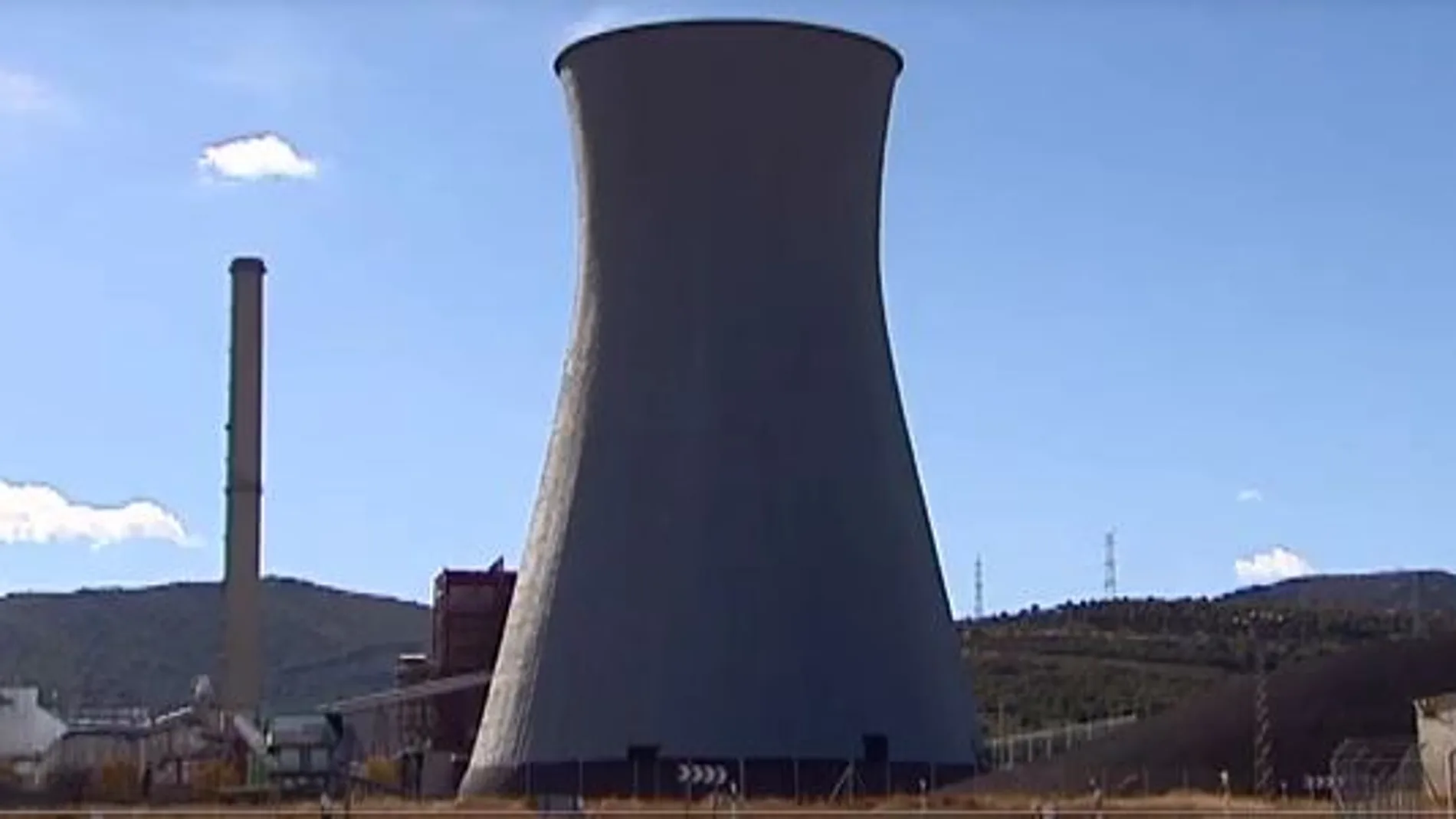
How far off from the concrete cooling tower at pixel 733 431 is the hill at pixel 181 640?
85770 mm

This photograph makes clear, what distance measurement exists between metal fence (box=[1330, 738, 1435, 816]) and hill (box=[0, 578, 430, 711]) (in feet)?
301

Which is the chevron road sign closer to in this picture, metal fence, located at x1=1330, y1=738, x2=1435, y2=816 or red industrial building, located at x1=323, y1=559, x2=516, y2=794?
metal fence, located at x1=1330, y1=738, x2=1435, y2=816

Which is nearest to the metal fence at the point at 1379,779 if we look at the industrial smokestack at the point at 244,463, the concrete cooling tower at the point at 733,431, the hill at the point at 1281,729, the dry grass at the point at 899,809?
the dry grass at the point at 899,809

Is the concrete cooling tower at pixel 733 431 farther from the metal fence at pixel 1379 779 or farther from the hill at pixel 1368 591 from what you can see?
the hill at pixel 1368 591

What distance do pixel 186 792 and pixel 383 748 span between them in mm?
11134

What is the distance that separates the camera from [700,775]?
131 feet

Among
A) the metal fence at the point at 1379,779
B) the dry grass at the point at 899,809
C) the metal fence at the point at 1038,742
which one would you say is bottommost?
the dry grass at the point at 899,809

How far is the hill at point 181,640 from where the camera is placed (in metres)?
133

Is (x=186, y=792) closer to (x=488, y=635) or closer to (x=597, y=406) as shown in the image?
(x=488, y=635)

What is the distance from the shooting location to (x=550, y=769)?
4094 cm

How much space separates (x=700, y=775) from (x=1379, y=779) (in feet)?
43.4

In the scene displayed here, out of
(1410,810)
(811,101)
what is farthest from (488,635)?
(1410,810)

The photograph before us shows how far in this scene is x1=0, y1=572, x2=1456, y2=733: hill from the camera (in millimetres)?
82250

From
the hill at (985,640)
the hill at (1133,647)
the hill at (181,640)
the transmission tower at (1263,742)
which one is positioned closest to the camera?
the transmission tower at (1263,742)
